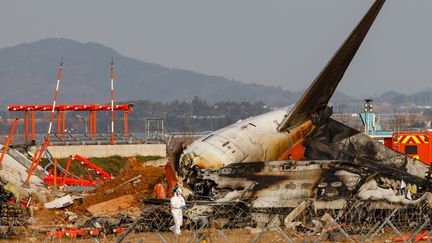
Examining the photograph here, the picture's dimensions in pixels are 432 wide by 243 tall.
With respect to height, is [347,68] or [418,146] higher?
[347,68]

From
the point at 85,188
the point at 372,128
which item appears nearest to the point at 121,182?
the point at 85,188

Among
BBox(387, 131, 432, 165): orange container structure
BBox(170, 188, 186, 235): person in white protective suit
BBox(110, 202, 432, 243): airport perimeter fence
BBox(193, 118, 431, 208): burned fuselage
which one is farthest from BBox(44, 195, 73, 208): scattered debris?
BBox(387, 131, 432, 165): orange container structure

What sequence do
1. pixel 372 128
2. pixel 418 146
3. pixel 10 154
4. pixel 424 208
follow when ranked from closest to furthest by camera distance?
pixel 424 208
pixel 418 146
pixel 10 154
pixel 372 128

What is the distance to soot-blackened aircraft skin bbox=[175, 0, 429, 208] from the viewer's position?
30109mm

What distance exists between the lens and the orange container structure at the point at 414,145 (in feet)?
160

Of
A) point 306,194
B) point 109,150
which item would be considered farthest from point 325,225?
point 109,150

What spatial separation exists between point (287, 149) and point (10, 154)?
90.2 ft

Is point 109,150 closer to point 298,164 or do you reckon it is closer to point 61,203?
point 61,203

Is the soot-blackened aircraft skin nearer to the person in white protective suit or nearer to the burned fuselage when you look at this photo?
the burned fuselage

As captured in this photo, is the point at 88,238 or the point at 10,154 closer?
the point at 88,238

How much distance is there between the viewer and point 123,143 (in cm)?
7638

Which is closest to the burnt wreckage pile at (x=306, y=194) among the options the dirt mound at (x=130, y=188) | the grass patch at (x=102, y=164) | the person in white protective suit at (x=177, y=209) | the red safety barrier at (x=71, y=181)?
the person in white protective suit at (x=177, y=209)

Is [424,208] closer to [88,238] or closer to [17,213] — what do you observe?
[88,238]

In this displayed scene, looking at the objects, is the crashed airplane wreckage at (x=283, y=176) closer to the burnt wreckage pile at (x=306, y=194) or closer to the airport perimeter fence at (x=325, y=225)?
the burnt wreckage pile at (x=306, y=194)
